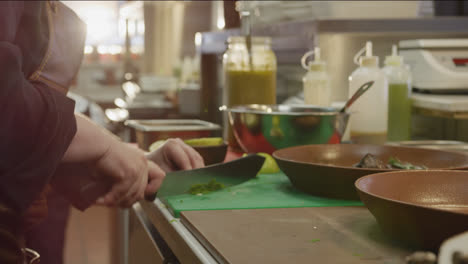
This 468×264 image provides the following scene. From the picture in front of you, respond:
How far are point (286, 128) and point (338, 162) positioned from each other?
0.58 ft

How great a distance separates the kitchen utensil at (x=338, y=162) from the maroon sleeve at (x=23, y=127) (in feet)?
1.44

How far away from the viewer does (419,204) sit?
79 centimetres

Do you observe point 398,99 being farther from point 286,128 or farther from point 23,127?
point 23,127

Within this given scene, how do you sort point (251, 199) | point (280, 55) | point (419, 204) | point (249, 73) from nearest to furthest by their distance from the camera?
point (419, 204) < point (251, 199) < point (249, 73) < point (280, 55)

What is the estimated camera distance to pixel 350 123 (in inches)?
67.1

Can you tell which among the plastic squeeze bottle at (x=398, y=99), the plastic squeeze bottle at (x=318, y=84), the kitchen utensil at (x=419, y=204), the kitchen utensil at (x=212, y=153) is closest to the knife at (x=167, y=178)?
the kitchen utensil at (x=212, y=153)

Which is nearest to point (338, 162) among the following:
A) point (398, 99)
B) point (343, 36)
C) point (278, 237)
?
point (278, 237)

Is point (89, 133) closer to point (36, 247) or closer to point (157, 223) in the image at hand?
point (157, 223)

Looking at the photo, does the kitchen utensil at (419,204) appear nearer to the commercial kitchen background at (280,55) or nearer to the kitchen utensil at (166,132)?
the kitchen utensil at (166,132)

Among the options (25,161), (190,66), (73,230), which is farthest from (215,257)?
(190,66)

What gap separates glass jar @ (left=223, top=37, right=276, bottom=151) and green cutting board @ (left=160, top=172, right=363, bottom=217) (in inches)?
22.1

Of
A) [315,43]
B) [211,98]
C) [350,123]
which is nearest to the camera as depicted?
[350,123]

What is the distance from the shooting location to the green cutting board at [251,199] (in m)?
1.05

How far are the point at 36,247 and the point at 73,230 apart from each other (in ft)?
5.82
